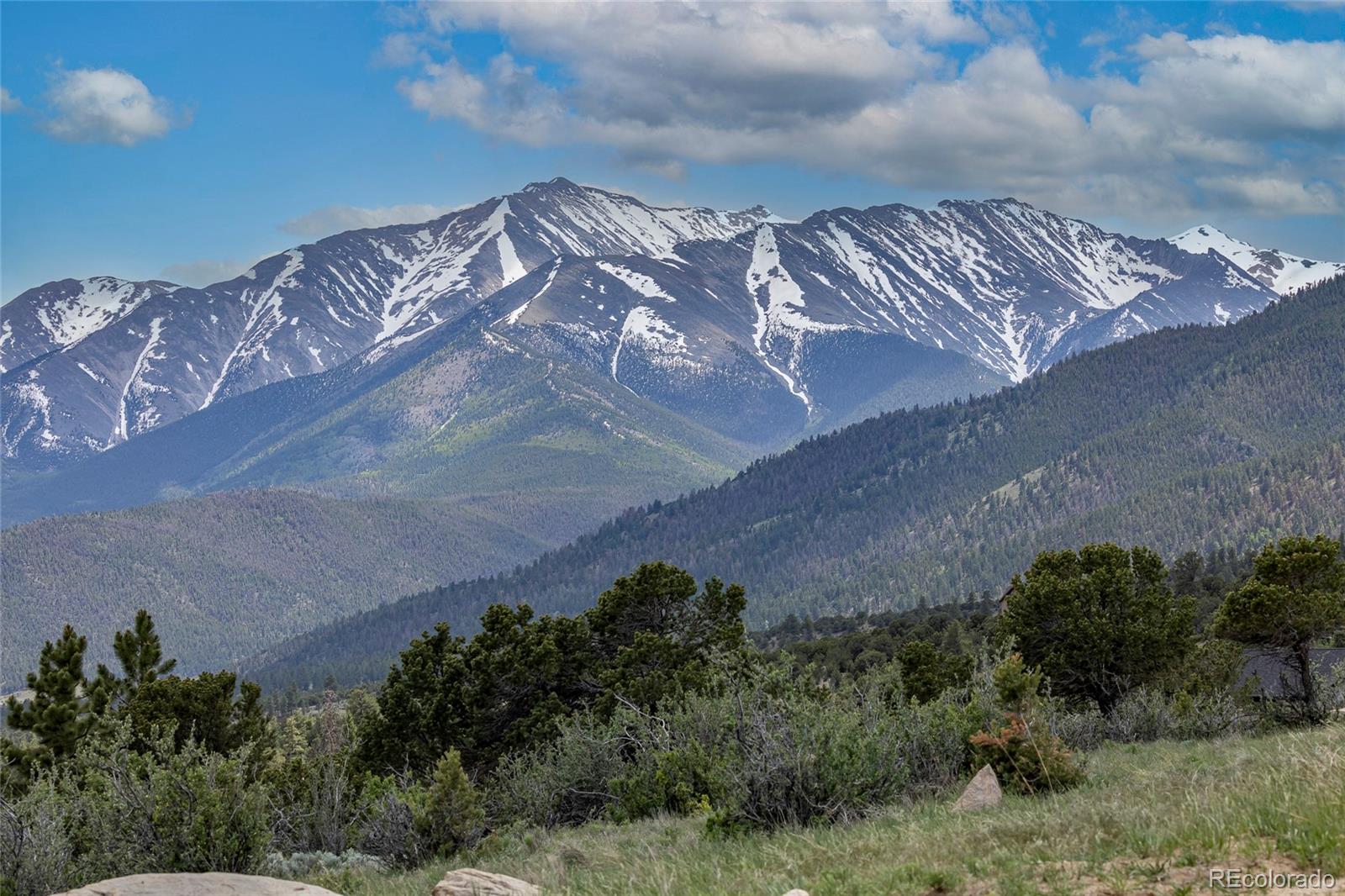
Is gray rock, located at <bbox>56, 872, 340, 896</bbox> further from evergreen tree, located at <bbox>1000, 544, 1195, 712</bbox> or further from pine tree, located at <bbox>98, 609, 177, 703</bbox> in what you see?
pine tree, located at <bbox>98, 609, 177, 703</bbox>

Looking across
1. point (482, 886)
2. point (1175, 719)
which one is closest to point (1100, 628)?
point (1175, 719)

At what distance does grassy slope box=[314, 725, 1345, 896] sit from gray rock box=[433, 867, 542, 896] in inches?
13.4

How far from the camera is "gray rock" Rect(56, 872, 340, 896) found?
1479 centimetres

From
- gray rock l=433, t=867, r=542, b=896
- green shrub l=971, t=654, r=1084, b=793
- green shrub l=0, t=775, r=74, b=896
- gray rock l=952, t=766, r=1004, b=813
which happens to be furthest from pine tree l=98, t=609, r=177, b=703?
gray rock l=952, t=766, r=1004, b=813

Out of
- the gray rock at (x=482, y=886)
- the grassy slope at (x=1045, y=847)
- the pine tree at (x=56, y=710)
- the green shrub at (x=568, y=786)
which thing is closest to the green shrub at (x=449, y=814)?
the grassy slope at (x=1045, y=847)

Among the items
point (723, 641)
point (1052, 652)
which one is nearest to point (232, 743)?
point (723, 641)

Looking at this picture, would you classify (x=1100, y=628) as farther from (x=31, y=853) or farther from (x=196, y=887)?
(x=196, y=887)

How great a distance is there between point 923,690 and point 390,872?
28494 millimetres

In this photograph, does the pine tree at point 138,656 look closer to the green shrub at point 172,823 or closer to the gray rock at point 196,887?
the green shrub at point 172,823

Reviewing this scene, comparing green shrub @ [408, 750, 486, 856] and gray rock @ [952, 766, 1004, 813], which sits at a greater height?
gray rock @ [952, 766, 1004, 813]

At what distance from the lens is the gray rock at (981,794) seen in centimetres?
1834

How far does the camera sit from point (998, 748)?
67.7 feet

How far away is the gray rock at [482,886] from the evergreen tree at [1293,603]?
30.7m

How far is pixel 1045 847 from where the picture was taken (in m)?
13.2
